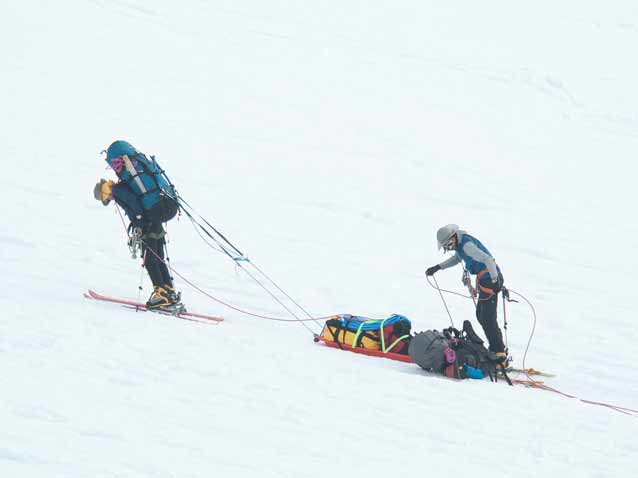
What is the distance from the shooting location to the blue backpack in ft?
28.3

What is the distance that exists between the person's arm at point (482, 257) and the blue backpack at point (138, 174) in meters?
3.21

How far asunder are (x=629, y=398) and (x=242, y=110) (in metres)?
13.6

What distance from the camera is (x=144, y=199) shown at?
870 centimetres

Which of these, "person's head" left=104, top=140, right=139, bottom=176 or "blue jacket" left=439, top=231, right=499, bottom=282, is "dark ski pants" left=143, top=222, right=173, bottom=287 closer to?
"person's head" left=104, top=140, right=139, bottom=176

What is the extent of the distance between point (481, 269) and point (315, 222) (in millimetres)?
6309

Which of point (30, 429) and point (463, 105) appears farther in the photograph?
point (463, 105)

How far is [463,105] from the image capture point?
78.1 feet

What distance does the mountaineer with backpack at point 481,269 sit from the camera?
28.5ft

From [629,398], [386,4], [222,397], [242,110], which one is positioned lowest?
[222,397]

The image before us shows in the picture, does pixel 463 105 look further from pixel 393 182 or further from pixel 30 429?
pixel 30 429

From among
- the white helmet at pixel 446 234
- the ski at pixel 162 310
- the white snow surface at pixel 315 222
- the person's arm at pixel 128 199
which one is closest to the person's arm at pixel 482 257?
the white helmet at pixel 446 234

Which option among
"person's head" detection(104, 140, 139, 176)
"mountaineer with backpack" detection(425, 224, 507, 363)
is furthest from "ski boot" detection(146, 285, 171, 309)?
"mountaineer with backpack" detection(425, 224, 507, 363)

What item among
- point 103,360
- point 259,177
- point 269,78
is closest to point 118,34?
point 269,78

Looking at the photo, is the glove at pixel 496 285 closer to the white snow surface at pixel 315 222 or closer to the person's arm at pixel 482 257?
the person's arm at pixel 482 257
